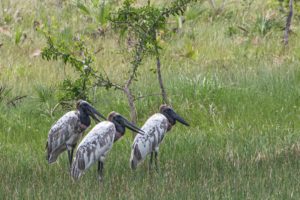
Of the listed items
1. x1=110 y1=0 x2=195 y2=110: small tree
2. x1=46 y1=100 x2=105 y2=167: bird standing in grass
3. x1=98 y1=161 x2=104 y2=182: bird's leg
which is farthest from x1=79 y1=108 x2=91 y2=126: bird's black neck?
x1=110 y1=0 x2=195 y2=110: small tree

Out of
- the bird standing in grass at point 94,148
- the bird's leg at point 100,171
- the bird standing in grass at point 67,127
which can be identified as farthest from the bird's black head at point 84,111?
the bird's leg at point 100,171

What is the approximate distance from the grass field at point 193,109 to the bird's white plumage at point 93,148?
13cm

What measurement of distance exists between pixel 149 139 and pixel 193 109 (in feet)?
7.32

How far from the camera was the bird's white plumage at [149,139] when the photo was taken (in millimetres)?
6832

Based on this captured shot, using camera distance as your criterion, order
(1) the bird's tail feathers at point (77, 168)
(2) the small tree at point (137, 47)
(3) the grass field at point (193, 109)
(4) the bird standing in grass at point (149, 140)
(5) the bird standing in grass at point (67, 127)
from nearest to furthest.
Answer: (3) the grass field at point (193, 109) → (1) the bird's tail feathers at point (77, 168) → (4) the bird standing in grass at point (149, 140) → (5) the bird standing in grass at point (67, 127) → (2) the small tree at point (137, 47)

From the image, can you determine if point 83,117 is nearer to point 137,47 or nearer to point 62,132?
point 62,132

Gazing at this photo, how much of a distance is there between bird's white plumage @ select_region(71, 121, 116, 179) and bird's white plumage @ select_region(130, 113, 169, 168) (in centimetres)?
24

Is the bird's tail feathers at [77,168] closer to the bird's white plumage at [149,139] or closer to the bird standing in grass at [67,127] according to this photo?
the bird's white plumage at [149,139]

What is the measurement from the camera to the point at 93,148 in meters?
6.65

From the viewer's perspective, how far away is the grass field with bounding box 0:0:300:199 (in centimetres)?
632

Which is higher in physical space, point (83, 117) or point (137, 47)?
point (137, 47)

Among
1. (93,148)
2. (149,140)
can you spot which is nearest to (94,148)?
(93,148)

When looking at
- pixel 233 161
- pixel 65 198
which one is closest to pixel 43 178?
pixel 65 198

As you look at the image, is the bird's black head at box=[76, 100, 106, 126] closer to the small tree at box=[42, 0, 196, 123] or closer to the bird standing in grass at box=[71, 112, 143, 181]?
the bird standing in grass at box=[71, 112, 143, 181]
